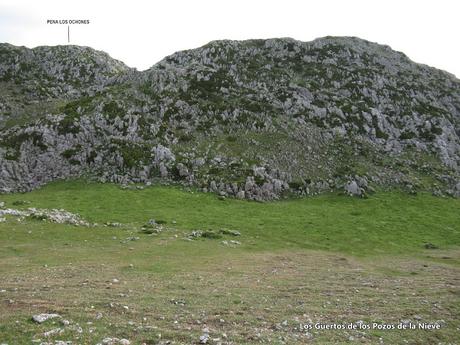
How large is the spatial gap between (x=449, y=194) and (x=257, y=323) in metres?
72.7

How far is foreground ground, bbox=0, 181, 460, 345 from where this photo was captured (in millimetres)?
18578

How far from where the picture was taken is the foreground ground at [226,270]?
18.6 meters

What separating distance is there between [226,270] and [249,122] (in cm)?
5837

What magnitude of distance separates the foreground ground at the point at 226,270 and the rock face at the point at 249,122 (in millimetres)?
7856

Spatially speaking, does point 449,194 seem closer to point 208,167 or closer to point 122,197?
point 208,167

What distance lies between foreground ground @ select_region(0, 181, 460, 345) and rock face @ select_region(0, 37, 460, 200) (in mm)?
7856

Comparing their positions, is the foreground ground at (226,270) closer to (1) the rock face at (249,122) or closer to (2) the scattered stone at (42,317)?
(2) the scattered stone at (42,317)

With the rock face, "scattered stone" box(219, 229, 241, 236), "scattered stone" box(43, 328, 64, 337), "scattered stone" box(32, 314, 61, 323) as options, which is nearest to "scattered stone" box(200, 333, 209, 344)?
"scattered stone" box(43, 328, 64, 337)

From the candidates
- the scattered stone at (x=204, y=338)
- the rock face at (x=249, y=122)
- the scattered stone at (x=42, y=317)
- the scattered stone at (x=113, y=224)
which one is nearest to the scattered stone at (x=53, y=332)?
the scattered stone at (x=42, y=317)

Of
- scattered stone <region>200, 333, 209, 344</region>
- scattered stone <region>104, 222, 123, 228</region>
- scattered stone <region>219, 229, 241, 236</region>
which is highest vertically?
scattered stone <region>200, 333, 209, 344</region>

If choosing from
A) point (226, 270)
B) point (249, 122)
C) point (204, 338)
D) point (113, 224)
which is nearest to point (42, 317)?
point (204, 338)

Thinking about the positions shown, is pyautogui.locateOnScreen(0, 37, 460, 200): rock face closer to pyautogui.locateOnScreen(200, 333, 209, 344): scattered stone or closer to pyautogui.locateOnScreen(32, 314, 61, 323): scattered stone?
pyautogui.locateOnScreen(32, 314, 61, 323): scattered stone

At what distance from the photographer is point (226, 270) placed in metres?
33.0

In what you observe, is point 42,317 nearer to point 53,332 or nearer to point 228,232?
point 53,332
